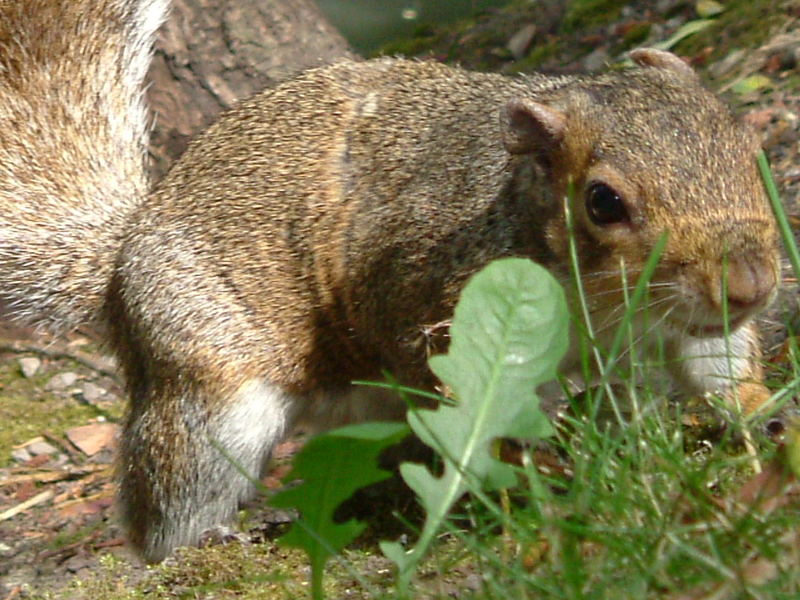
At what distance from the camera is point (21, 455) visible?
5.13m

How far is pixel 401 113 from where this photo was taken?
12.5 feet

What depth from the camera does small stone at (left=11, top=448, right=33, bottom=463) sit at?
5.11 meters

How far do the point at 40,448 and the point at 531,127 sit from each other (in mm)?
3088

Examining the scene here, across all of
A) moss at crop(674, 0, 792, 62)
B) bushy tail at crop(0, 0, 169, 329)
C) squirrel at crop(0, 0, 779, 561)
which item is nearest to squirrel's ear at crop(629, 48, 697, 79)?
squirrel at crop(0, 0, 779, 561)

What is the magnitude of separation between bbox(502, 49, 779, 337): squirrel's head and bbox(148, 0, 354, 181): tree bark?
266cm

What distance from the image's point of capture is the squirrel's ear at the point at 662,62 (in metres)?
3.29

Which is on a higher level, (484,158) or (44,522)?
(484,158)

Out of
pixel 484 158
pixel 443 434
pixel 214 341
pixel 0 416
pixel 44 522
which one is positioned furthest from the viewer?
pixel 0 416

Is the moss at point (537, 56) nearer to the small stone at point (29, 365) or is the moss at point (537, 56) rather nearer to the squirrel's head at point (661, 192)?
the small stone at point (29, 365)

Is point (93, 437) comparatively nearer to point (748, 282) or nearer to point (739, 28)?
point (748, 282)

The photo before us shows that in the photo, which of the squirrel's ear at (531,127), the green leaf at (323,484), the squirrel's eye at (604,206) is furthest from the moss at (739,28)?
the green leaf at (323,484)

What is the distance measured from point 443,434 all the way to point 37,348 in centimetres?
430

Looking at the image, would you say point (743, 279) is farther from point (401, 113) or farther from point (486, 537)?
point (401, 113)

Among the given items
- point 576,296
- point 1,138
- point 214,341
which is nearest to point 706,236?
point 576,296
